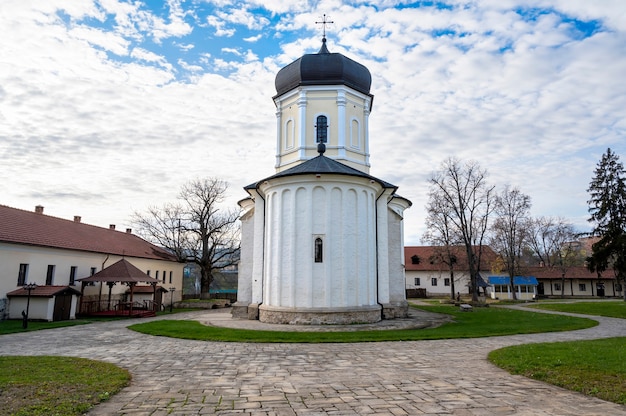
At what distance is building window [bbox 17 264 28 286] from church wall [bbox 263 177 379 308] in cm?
1379

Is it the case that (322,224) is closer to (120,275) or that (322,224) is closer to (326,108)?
(326,108)

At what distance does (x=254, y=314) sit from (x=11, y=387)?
504 inches

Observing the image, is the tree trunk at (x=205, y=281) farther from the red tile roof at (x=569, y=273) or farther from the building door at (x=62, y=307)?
the red tile roof at (x=569, y=273)

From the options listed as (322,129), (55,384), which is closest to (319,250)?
(322,129)

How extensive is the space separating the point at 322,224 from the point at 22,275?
1685 cm

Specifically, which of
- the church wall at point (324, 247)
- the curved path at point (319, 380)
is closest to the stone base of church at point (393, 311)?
the church wall at point (324, 247)

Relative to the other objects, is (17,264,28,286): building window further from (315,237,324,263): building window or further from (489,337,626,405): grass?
(489,337,626,405): grass

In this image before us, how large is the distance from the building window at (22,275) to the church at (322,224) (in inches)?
458

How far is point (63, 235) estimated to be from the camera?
2656 cm

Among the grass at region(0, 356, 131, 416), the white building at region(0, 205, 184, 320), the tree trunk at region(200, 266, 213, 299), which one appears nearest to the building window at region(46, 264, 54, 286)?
the white building at region(0, 205, 184, 320)

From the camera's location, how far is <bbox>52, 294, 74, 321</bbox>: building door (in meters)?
21.6

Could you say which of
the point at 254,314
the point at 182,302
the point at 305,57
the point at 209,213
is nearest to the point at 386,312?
the point at 254,314

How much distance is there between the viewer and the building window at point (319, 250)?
18042 mm

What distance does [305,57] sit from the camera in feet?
76.7
